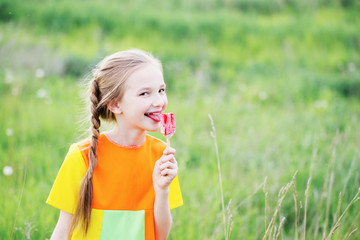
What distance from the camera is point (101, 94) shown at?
1.74m

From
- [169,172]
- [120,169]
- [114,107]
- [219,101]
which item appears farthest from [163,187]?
[219,101]

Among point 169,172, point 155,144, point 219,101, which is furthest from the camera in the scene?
point 219,101

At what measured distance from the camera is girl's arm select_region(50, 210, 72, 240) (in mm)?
1588

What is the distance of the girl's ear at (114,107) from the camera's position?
5.58 ft

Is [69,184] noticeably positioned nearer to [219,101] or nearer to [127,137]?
[127,137]

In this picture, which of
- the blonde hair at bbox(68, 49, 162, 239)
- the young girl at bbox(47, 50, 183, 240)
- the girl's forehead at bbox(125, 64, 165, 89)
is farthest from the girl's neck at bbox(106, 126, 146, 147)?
the girl's forehead at bbox(125, 64, 165, 89)

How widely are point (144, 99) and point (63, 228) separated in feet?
2.22

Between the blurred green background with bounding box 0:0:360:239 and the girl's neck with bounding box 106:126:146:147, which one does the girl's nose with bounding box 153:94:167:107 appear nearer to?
the girl's neck with bounding box 106:126:146:147

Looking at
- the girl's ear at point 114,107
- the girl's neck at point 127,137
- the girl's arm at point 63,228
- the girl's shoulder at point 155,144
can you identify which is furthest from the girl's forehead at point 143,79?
the girl's arm at point 63,228

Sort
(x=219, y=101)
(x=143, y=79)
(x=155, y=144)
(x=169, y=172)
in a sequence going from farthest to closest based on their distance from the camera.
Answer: (x=219, y=101) < (x=155, y=144) < (x=143, y=79) < (x=169, y=172)

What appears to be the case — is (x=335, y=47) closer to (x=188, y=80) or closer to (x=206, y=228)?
(x=188, y=80)

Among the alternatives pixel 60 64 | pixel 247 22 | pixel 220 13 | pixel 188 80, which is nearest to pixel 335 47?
pixel 247 22

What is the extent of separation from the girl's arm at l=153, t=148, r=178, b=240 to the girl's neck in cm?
18

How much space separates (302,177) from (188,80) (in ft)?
8.08
